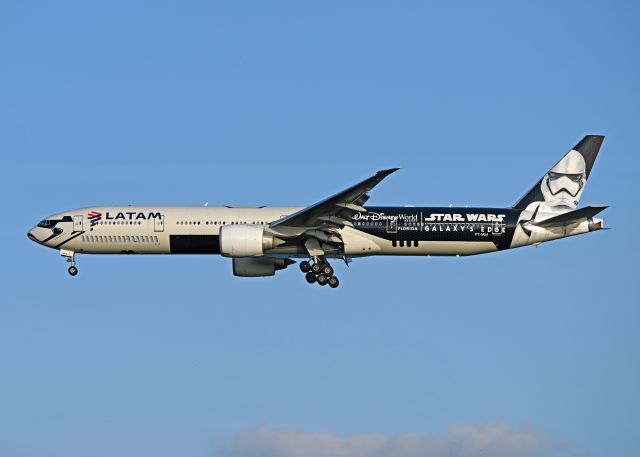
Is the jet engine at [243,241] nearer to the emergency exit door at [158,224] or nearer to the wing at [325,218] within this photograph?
the wing at [325,218]

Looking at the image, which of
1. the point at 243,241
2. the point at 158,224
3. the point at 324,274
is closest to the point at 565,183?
the point at 324,274

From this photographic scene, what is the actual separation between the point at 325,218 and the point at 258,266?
23.0ft

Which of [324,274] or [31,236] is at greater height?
[31,236]

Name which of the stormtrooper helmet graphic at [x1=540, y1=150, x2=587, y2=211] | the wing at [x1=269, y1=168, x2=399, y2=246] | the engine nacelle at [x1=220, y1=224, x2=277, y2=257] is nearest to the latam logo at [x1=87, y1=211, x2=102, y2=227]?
the engine nacelle at [x1=220, y1=224, x2=277, y2=257]


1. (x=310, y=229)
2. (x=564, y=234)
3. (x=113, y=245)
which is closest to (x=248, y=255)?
(x=310, y=229)

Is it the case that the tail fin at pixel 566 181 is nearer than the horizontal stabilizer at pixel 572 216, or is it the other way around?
the horizontal stabilizer at pixel 572 216

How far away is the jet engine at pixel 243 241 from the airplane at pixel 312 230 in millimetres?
50

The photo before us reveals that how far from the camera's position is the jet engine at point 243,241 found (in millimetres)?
64562

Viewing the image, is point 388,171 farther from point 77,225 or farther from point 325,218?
point 77,225

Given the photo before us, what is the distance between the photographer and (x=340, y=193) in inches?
2462

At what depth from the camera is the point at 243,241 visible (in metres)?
64.6

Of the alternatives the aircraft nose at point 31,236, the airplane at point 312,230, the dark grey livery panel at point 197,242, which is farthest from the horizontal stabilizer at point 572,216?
the aircraft nose at point 31,236

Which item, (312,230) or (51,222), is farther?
(51,222)

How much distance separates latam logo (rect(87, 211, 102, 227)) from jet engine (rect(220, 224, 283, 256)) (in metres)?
8.21
